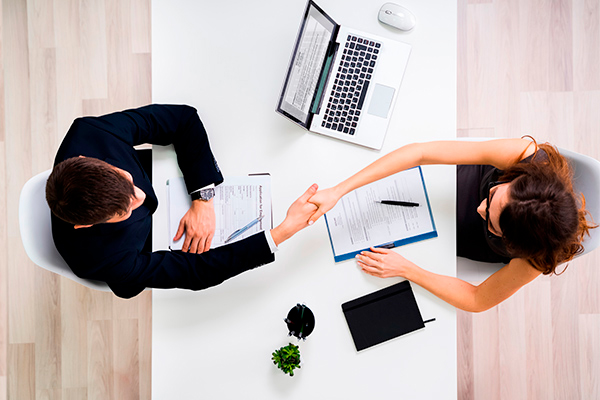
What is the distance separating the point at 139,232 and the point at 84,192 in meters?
0.30

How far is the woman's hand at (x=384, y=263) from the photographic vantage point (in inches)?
47.9

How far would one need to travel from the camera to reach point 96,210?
998 millimetres

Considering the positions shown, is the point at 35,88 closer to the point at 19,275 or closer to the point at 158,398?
the point at 19,275

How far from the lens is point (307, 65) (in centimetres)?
116

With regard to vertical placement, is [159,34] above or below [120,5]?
below

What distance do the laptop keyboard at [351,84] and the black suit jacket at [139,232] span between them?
1.34 feet

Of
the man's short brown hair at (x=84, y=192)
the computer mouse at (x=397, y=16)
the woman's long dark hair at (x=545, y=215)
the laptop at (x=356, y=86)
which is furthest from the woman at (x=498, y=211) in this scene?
the man's short brown hair at (x=84, y=192)

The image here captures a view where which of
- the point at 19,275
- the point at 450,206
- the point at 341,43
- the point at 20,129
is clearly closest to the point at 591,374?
the point at 450,206

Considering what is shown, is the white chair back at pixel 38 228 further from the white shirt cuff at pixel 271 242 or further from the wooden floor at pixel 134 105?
the wooden floor at pixel 134 105

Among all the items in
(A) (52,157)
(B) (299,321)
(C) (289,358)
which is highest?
(A) (52,157)

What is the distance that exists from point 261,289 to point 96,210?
1.76 ft

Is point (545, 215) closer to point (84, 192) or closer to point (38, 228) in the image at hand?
point (84, 192)

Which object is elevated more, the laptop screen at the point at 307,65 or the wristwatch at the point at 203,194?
the laptop screen at the point at 307,65

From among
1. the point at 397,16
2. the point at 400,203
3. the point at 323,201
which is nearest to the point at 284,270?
the point at 323,201
